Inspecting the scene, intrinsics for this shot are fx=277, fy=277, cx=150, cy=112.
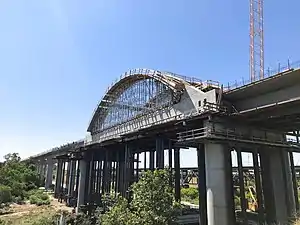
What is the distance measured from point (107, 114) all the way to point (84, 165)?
12.8 m

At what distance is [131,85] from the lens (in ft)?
168

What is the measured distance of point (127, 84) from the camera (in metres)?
52.6

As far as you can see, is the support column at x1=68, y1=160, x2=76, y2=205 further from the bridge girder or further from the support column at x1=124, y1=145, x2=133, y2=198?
the support column at x1=124, y1=145, x2=133, y2=198

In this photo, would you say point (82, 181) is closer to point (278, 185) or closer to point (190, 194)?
point (190, 194)

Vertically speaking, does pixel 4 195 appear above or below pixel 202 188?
below

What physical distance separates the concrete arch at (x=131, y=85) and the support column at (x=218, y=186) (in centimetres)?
981

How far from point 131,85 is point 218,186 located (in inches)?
1177

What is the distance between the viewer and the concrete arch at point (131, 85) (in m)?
35.0

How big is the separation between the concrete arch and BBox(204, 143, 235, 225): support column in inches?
386

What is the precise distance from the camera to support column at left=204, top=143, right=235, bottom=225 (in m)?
25.0

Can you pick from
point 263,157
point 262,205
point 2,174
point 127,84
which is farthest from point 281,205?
point 2,174

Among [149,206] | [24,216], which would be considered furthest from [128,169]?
[149,206]

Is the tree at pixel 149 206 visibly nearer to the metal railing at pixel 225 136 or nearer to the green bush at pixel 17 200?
the metal railing at pixel 225 136

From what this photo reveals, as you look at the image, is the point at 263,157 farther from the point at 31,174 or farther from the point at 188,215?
the point at 31,174
